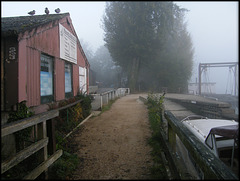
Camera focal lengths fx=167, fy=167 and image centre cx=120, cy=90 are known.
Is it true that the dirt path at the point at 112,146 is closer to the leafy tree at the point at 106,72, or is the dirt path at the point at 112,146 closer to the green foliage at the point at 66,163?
the green foliage at the point at 66,163

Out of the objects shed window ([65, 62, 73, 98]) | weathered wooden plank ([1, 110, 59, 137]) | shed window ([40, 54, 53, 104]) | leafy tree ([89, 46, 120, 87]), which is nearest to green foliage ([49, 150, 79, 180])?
weathered wooden plank ([1, 110, 59, 137])

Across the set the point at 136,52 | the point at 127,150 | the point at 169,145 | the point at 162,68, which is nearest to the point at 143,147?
the point at 127,150

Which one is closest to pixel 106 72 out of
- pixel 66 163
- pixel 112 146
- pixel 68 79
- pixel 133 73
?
pixel 133 73

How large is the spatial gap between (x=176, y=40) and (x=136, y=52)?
25.9 feet

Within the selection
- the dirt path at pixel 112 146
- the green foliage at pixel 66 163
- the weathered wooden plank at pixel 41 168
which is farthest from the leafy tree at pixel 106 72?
the weathered wooden plank at pixel 41 168

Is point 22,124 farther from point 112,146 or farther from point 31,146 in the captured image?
point 112,146

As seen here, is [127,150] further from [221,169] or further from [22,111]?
[221,169]

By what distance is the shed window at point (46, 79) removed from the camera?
4.58 meters

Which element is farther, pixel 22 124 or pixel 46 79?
pixel 46 79

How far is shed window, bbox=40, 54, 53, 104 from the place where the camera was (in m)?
4.58

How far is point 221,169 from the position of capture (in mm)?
966

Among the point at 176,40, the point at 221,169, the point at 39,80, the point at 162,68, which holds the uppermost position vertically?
the point at 176,40

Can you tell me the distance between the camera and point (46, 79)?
4.71 meters

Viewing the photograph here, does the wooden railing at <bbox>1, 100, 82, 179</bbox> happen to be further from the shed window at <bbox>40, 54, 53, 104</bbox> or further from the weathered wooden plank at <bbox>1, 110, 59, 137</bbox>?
the shed window at <bbox>40, 54, 53, 104</bbox>
